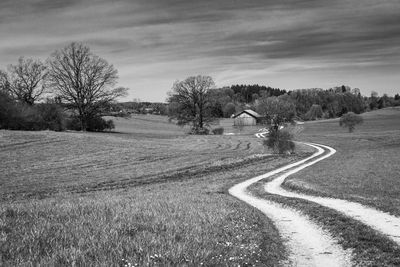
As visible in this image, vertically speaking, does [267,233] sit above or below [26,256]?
below

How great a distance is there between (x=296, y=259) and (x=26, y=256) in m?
6.58

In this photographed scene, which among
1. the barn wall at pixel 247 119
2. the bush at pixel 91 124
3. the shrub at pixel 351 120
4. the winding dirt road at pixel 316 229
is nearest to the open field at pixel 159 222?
the winding dirt road at pixel 316 229

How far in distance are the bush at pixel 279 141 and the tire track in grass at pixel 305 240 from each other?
38.4m

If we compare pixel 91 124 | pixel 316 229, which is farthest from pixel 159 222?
pixel 91 124

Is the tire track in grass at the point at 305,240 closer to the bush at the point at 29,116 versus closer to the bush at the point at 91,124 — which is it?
the bush at the point at 29,116

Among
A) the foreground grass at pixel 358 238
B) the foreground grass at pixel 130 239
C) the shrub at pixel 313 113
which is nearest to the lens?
the foreground grass at pixel 130 239

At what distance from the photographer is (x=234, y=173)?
1496 inches

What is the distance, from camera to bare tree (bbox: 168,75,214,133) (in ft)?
315

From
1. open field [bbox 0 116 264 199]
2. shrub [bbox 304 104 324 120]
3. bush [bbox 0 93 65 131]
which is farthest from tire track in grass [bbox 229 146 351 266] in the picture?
shrub [bbox 304 104 324 120]

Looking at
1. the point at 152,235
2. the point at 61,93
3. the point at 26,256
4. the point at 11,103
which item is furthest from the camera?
the point at 61,93

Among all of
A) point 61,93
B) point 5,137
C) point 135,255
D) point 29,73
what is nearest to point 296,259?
point 135,255

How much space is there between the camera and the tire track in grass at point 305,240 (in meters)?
9.90

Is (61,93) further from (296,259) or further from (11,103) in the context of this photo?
(296,259)

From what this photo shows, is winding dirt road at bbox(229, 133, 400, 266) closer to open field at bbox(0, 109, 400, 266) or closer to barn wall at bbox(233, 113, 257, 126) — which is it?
open field at bbox(0, 109, 400, 266)
